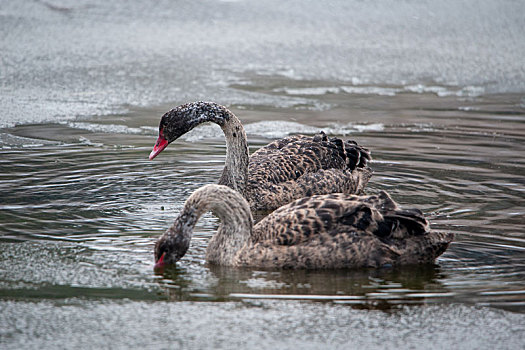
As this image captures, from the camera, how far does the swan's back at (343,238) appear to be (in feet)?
18.7

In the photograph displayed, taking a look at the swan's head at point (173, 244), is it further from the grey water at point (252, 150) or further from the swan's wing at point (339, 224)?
the swan's wing at point (339, 224)

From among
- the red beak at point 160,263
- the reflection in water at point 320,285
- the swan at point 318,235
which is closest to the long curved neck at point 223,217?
the swan at point 318,235

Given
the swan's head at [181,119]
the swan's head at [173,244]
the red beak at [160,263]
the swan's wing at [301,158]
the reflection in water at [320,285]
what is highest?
the swan's head at [181,119]

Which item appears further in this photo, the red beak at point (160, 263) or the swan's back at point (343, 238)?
the swan's back at point (343, 238)

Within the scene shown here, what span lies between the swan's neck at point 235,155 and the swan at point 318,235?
1.84 metres

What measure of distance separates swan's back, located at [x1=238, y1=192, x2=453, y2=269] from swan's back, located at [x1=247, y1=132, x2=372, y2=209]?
179 centimetres

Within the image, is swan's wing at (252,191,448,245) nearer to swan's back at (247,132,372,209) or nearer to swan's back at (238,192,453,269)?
swan's back at (238,192,453,269)

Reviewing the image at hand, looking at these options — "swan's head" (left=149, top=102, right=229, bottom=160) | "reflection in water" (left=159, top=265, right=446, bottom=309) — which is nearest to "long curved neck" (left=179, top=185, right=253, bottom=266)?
"reflection in water" (left=159, top=265, right=446, bottom=309)

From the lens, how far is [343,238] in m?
5.75

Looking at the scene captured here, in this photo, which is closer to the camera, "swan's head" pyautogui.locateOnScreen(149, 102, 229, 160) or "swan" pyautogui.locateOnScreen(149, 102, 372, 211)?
"swan's head" pyautogui.locateOnScreen(149, 102, 229, 160)

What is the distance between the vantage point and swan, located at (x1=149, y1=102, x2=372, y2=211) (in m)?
7.55

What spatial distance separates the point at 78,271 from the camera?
534 cm

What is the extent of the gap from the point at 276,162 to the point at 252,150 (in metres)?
1.78

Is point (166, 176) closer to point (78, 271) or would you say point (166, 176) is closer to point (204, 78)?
point (78, 271)
